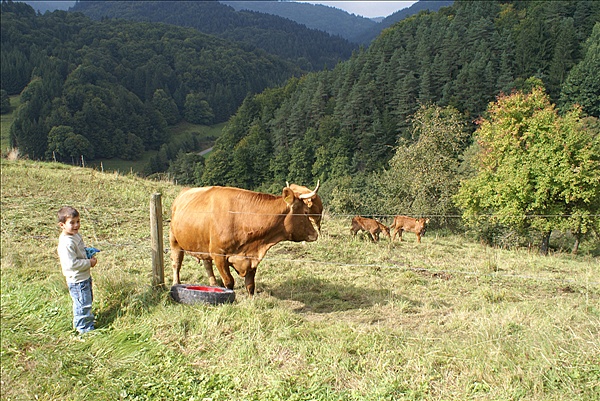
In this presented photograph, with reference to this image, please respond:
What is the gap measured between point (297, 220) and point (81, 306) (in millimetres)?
3401

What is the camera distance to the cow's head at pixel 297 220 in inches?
278

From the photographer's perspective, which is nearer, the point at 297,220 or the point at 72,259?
the point at 72,259

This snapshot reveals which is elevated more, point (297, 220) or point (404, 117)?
point (297, 220)

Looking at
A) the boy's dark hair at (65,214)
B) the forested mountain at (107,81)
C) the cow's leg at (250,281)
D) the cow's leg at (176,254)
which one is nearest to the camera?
the boy's dark hair at (65,214)

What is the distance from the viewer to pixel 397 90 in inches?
3487

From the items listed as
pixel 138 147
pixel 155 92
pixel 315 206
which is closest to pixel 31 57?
pixel 155 92

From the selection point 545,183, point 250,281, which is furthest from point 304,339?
point 545,183

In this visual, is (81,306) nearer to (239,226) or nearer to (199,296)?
(199,296)

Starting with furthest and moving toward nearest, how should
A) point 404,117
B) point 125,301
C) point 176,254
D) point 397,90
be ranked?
point 397,90 < point 404,117 < point 176,254 < point 125,301

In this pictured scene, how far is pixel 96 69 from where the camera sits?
436ft

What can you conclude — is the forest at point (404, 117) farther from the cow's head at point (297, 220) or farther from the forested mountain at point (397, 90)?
the cow's head at point (297, 220)

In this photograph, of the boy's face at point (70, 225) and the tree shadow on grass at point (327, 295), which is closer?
the boy's face at point (70, 225)

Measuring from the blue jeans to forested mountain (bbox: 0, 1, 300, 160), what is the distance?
3906 inches

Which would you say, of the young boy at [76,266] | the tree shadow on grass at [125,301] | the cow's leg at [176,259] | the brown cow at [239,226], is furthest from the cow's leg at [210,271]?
the young boy at [76,266]
